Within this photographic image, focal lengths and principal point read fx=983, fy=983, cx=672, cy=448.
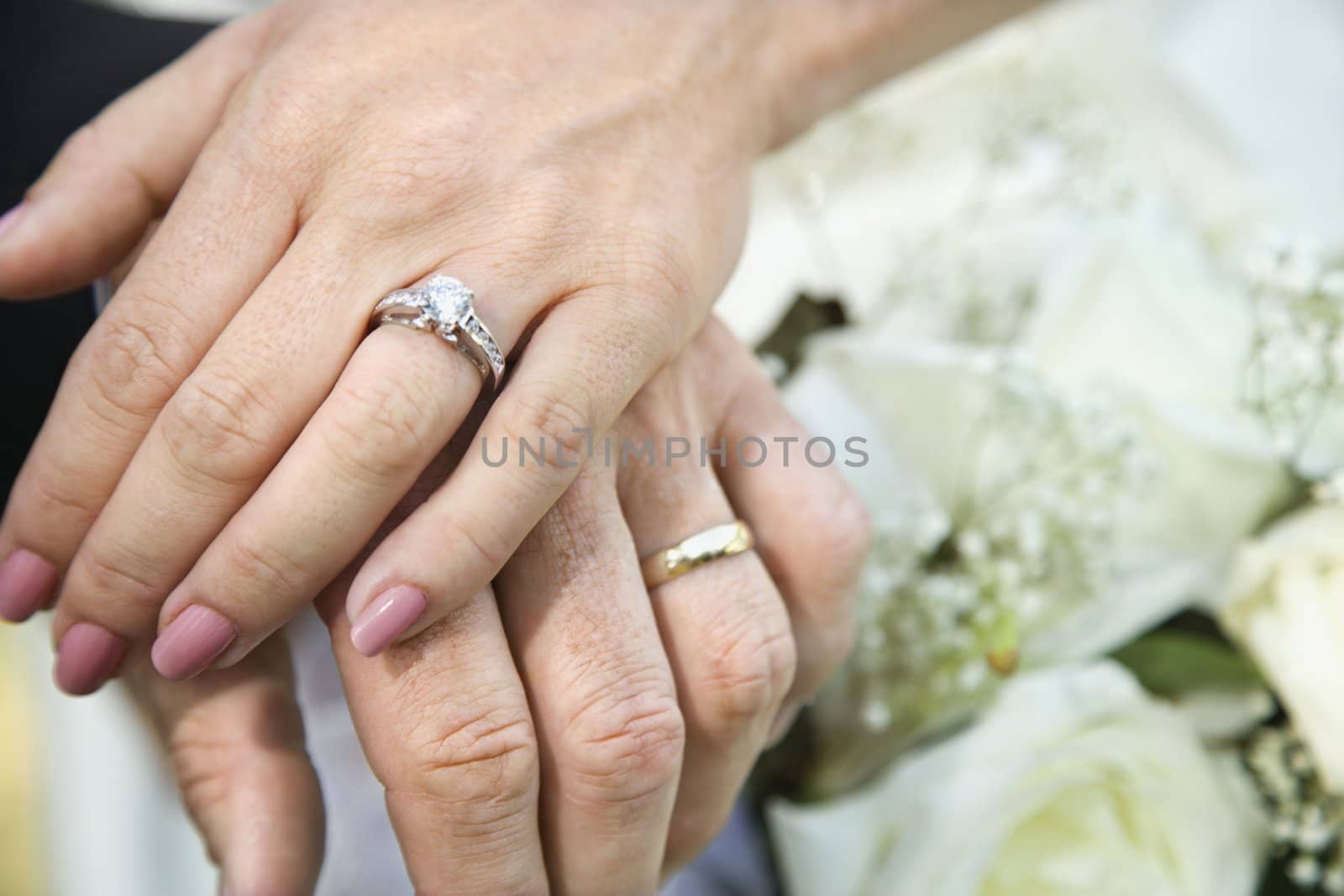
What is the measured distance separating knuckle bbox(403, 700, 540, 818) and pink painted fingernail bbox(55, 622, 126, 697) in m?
0.19

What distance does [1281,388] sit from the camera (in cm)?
64

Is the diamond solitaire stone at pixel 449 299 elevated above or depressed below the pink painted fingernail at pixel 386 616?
above

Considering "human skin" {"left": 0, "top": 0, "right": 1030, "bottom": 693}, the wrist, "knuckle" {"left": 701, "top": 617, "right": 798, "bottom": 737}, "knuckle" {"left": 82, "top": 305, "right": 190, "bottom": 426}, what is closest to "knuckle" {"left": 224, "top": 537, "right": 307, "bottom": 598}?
"human skin" {"left": 0, "top": 0, "right": 1030, "bottom": 693}

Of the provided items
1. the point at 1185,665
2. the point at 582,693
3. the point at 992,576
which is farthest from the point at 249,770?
the point at 1185,665

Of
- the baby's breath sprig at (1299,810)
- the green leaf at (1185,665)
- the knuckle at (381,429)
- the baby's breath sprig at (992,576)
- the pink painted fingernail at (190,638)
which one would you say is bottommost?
the baby's breath sprig at (1299,810)

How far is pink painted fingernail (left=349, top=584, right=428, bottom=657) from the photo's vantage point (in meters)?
0.47

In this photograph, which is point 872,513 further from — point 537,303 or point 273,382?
point 273,382

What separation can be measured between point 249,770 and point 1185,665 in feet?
2.04

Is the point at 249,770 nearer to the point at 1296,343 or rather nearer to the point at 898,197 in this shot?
the point at 1296,343

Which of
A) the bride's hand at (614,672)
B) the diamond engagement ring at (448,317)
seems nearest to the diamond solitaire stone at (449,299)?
the diamond engagement ring at (448,317)

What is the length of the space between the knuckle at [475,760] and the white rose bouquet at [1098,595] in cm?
24

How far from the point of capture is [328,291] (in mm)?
509

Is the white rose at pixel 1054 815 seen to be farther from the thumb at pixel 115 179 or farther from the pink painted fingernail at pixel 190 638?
the thumb at pixel 115 179

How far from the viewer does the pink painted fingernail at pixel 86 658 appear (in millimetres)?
525
